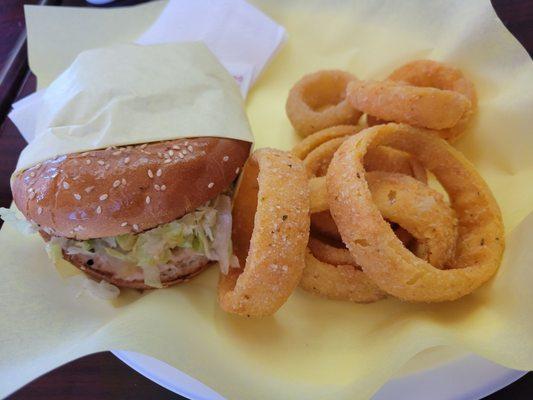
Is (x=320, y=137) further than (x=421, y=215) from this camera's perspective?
Yes

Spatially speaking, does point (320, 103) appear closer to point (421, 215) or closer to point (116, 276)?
point (421, 215)

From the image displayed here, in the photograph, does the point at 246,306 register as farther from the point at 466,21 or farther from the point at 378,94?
the point at 466,21

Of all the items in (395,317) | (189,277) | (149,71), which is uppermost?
(149,71)

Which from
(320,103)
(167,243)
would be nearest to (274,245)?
(167,243)

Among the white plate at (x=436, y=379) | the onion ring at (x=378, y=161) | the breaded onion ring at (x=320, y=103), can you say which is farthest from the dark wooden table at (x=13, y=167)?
the breaded onion ring at (x=320, y=103)

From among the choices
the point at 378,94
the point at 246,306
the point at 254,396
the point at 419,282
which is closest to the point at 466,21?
the point at 378,94

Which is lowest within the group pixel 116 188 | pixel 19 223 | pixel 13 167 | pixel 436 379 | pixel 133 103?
pixel 13 167
